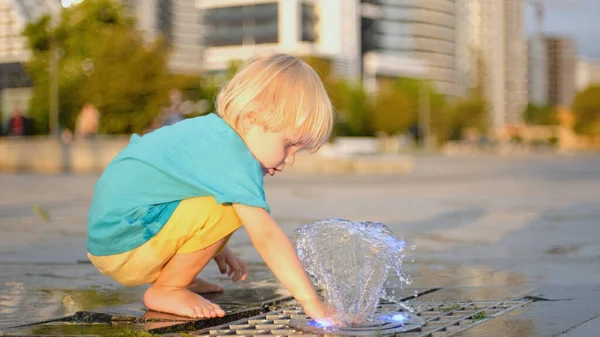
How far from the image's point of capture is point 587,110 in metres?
126

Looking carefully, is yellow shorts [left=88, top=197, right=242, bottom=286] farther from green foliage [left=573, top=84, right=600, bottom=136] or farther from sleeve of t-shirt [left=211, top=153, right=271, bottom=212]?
green foliage [left=573, top=84, right=600, bottom=136]

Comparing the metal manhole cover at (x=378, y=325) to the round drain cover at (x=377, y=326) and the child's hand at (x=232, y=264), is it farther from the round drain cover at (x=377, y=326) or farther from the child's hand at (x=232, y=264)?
the child's hand at (x=232, y=264)

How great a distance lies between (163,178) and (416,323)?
102 centimetres

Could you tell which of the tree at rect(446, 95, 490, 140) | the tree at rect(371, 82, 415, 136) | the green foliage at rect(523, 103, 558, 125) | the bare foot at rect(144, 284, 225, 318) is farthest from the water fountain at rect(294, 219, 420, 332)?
the green foliage at rect(523, 103, 558, 125)

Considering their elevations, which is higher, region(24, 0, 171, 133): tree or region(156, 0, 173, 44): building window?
region(156, 0, 173, 44): building window

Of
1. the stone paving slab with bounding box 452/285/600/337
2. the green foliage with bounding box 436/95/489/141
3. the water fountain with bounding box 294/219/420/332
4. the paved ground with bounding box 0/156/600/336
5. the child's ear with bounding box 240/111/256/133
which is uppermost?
the child's ear with bounding box 240/111/256/133

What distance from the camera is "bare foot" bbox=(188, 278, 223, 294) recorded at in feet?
13.4

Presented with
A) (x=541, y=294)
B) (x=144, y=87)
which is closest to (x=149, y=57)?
(x=144, y=87)

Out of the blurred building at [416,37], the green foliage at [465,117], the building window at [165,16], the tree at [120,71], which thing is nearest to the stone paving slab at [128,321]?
the tree at [120,71]

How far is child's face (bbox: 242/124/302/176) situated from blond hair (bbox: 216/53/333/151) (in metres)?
0.04

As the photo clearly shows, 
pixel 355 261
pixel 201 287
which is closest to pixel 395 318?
pixel 355 261

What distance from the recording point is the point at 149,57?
3850cm

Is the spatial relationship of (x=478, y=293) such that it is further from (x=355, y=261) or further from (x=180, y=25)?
(x=180, y=25)

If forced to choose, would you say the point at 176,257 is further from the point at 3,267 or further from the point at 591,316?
the point at 3,267
